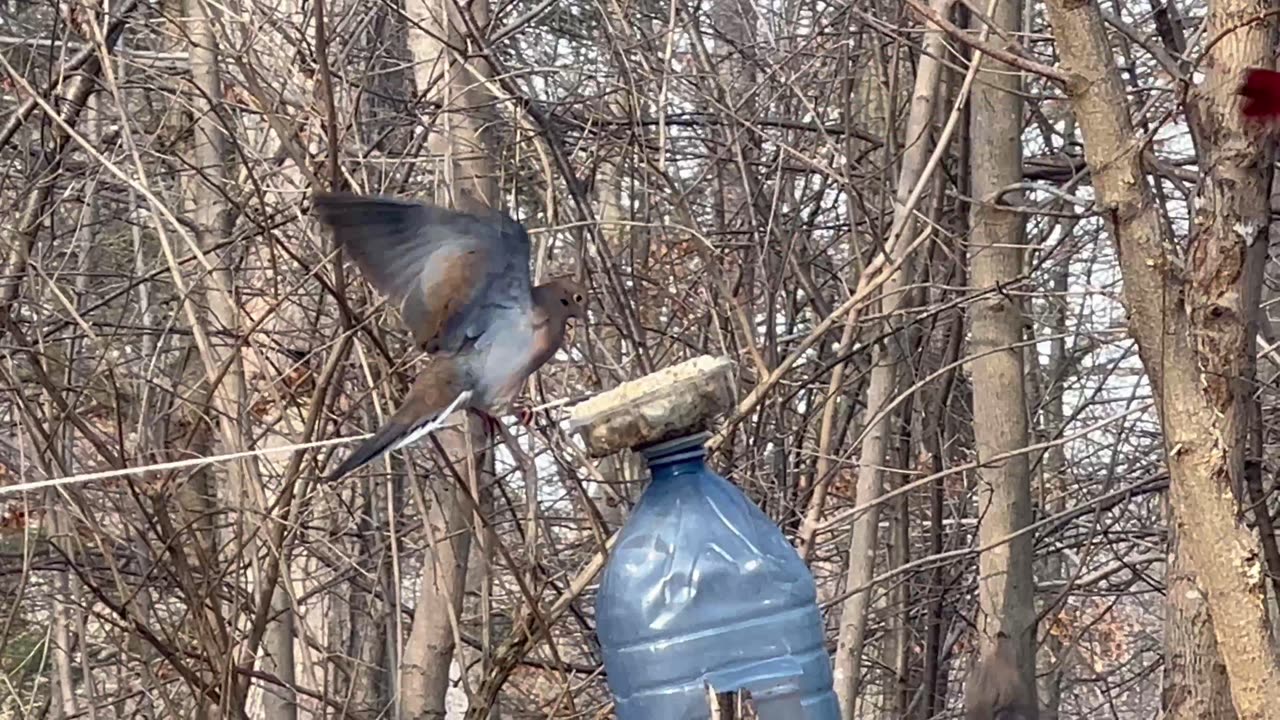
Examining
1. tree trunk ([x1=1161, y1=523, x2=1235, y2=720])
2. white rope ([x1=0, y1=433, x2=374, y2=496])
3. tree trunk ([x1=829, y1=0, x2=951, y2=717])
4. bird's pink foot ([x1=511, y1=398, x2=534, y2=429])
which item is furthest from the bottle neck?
tree trunk ([x1=829, y1=0, x2=951, y2=717])

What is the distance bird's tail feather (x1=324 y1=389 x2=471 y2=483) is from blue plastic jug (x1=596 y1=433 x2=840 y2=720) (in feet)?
1.18

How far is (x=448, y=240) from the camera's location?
260 centimetres

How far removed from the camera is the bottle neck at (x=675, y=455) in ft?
6.28

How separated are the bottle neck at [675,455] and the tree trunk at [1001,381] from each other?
208 cm

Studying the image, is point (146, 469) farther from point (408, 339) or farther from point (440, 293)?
point (408, 339)

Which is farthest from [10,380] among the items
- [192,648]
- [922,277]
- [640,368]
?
[922,277]

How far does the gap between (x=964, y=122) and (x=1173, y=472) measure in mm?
2714

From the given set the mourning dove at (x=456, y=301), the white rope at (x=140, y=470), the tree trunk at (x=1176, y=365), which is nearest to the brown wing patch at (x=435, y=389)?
the mourning dove at (x=456, y=301)

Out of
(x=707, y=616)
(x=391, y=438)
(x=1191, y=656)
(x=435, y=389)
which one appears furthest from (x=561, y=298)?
(x=1191, y=656)

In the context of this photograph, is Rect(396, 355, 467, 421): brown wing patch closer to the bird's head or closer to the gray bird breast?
the gray bird breast

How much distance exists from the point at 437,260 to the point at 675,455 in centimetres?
79

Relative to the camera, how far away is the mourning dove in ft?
8.23

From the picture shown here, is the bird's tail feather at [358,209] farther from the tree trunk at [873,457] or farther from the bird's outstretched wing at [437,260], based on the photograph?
the tree trunk at [873,457]

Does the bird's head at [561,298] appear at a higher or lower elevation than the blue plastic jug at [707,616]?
higher
